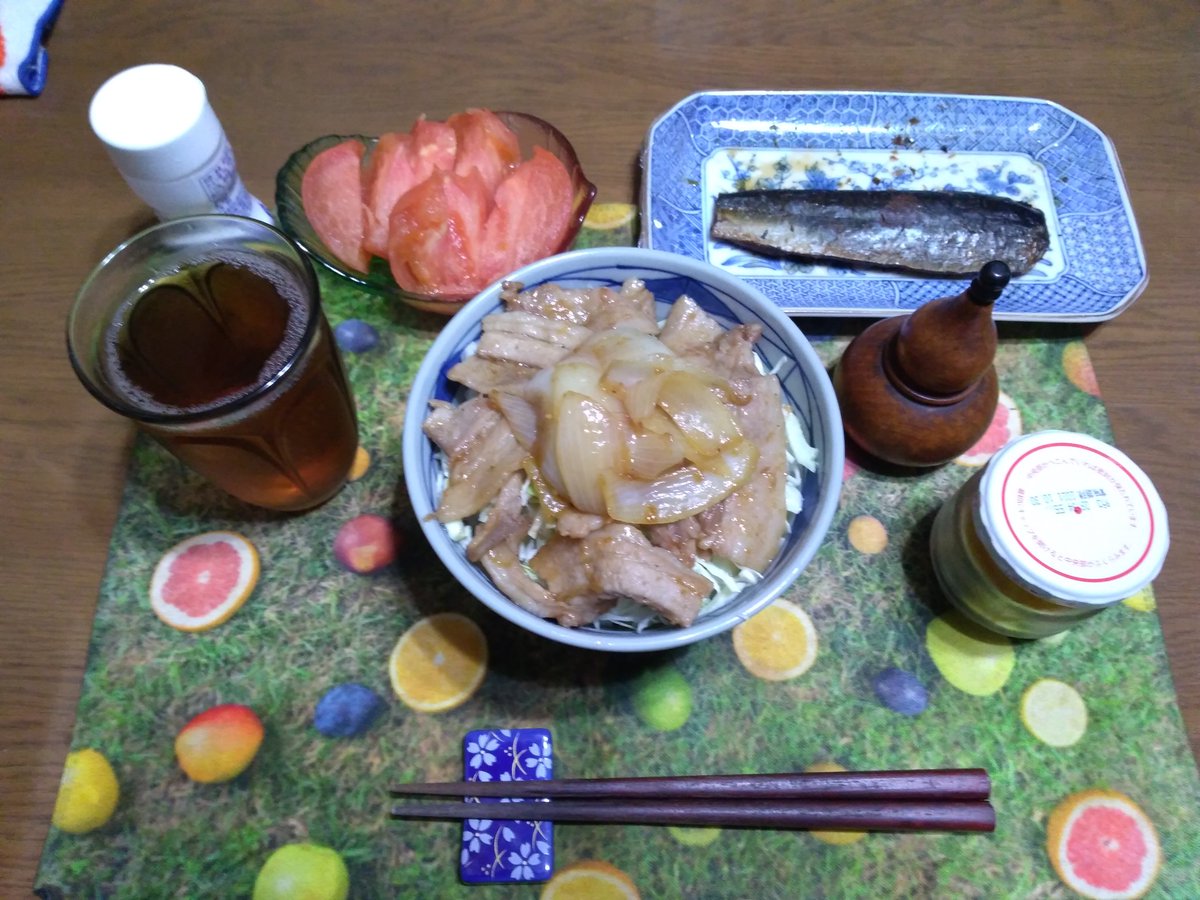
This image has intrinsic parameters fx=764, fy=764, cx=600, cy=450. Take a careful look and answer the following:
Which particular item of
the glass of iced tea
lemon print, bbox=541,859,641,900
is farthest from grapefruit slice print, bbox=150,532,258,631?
lemon print, bbox=541,859,641,900

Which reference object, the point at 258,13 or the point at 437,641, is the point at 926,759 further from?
the point at 258,13

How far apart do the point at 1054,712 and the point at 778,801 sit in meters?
0.53

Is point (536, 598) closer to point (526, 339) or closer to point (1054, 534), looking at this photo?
point (526, 339)

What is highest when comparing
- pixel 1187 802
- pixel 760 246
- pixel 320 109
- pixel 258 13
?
pixel 258 13

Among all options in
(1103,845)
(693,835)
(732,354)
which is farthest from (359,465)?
(1103,845)

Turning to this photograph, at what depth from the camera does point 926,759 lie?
1.28 meters

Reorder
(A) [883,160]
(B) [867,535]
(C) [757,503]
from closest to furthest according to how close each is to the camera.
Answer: (C) [757,503], (B) [867,535], (A) [883,160]

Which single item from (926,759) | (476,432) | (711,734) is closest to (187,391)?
(476,432)

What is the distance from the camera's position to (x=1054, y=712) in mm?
1312

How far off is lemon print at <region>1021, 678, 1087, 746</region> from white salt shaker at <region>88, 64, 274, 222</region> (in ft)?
5.83

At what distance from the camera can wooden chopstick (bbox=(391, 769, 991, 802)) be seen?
1175 millimetres

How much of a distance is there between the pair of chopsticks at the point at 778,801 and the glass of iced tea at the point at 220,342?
2.14ft

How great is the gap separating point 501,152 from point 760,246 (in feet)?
2.03

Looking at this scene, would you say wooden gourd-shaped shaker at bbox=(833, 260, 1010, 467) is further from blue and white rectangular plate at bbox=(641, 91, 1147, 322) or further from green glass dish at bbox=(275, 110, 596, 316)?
green glass dish at bbox=(275, 110, 596, 316)
